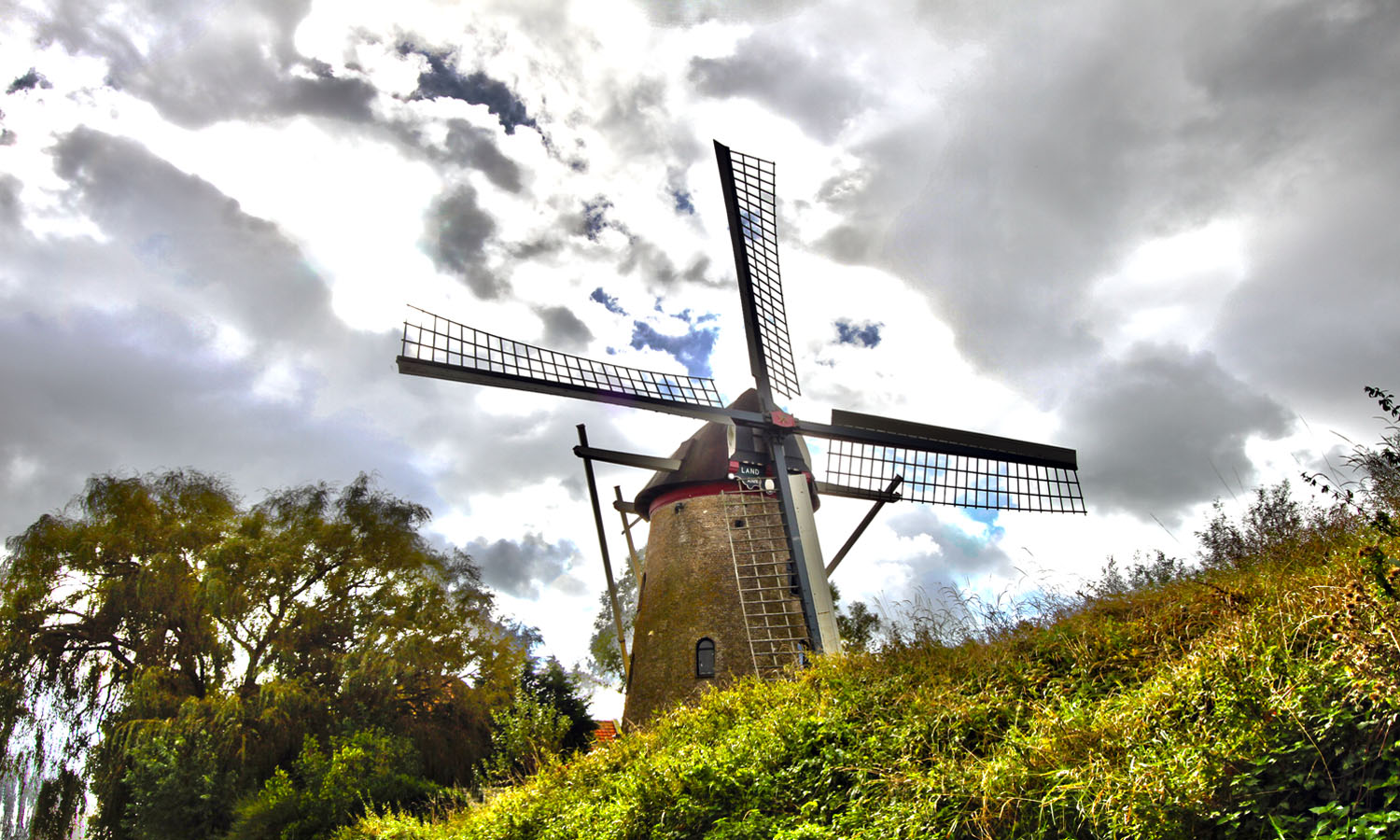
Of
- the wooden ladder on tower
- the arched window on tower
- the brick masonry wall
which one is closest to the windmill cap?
the brick masonry wall

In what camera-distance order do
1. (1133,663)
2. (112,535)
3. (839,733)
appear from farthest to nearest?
(112,535), (839,733), (1133,663)

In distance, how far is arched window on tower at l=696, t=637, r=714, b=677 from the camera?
14.3 m

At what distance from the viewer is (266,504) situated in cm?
1792

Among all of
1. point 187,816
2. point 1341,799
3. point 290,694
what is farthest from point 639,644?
point 1341,799

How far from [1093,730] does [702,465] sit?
11.3 meters

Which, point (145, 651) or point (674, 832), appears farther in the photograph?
point (145, 651)

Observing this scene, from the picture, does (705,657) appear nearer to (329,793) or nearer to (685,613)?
(685,613)

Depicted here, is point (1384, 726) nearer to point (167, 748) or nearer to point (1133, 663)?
point (1133, 663)

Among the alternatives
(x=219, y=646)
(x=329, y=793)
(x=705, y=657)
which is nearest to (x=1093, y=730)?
(x=705, y=657)

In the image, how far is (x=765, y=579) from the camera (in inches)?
563

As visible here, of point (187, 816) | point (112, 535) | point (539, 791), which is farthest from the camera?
point (112, 535)

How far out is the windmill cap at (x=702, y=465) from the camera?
1559 cm

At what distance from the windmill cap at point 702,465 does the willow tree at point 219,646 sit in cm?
568

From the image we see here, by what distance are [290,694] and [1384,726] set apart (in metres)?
15.7
